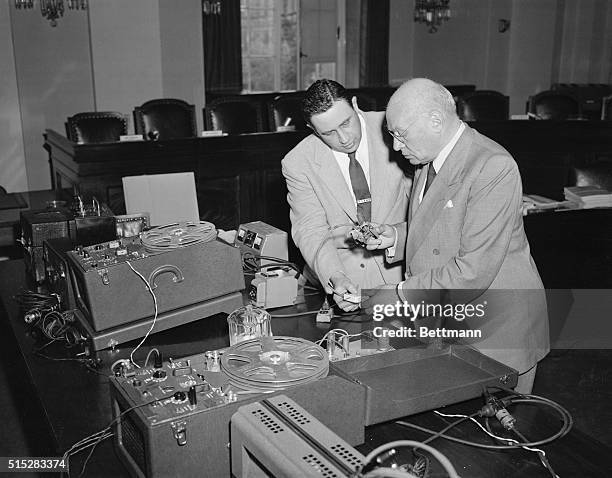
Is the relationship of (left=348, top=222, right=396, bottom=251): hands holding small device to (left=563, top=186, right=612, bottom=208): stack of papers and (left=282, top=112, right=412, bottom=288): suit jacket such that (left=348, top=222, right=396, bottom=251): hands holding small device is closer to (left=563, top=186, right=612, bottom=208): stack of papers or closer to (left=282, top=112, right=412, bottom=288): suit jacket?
(left=282, top=112, right=412, bottom=288): suit jacket

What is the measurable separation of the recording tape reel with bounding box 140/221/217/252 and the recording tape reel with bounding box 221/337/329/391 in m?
0.55

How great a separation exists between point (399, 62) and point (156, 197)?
20.7ft

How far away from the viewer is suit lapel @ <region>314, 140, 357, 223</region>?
230 centimetres

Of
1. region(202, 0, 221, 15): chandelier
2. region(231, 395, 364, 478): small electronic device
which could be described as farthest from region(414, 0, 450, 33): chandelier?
region(231, 395, 364, 478): small electronic device

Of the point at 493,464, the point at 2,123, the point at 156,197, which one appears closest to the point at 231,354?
the point at 493,464

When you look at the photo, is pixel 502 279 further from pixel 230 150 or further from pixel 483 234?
pixel 230 150

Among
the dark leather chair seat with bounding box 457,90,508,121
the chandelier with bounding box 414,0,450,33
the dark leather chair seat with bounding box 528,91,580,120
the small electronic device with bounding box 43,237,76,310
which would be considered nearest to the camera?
the small electronic device with bounding box 43,237,76,310

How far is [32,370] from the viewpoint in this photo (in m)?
1.77

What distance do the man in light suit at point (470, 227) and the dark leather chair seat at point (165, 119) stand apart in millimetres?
3850

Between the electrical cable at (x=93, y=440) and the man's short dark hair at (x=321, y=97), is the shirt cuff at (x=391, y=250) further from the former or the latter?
the electrical cable at (x=93, y=440)

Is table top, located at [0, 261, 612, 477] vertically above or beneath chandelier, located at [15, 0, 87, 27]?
beneath

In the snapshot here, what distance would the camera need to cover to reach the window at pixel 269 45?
26.6 feet

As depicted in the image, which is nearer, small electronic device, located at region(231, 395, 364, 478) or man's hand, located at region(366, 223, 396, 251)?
small electronic device, located at region(231, 395, 364, 478)

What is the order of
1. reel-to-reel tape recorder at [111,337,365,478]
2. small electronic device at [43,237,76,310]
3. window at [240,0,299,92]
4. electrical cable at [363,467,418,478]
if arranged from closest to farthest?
1. electrical cable at [363,467,418,478]
2. reel-to-reel tape recorder at [111,337,365,478]
3. small electronic device at [43,237,76,310]
4. window at [240,0,299,92]
